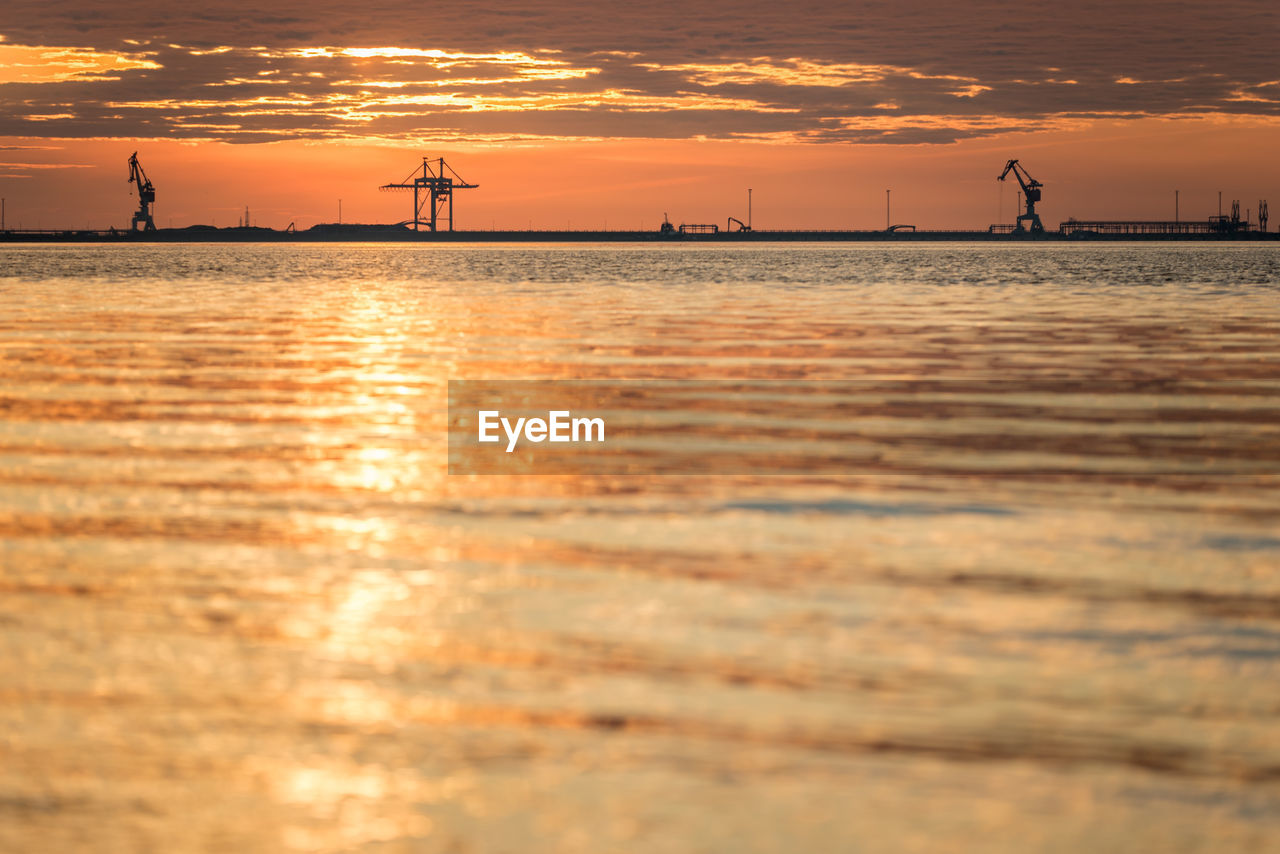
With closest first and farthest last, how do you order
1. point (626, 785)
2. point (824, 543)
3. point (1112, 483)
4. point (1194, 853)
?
point (1194, 853)
point (626, 785)
point (824, 543)
point (1112, 483)

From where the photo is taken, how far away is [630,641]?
6277 mm

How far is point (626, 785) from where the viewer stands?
15.2 ft

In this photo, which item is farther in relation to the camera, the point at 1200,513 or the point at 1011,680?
the point at 1200,513

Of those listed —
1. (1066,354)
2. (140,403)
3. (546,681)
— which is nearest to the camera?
(546,681)

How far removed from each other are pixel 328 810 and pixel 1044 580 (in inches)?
173

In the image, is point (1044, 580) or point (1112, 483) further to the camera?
point (1112, 483)

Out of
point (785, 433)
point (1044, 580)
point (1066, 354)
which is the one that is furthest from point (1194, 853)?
point (1066, 354)

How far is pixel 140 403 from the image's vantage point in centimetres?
1508

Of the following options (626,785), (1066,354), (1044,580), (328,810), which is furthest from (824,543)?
(1066,354)

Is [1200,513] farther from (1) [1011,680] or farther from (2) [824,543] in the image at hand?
(1) [1011,680]

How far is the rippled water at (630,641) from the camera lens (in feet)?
14.6

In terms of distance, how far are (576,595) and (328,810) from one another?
111 inches

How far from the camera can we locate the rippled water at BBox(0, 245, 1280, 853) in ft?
14.6

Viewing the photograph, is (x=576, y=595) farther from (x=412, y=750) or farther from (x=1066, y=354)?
(x=1066, y=354)
